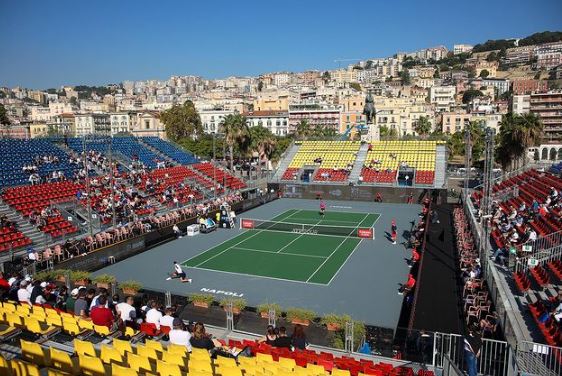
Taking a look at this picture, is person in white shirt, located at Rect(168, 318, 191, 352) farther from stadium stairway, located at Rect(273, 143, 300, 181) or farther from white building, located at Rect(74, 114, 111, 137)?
white building, located at Rect(74, 114, 111, 137)

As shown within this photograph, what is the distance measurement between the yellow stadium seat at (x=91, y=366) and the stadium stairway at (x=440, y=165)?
1775 inches

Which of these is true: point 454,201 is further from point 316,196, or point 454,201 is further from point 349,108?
point 349,108

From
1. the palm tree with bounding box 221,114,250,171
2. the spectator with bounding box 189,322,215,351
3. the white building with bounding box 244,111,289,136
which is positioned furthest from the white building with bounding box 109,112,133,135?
the spectator with bounding box 189,322,215,351

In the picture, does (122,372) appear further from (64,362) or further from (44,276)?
(44,276)

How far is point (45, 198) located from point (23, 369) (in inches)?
1131

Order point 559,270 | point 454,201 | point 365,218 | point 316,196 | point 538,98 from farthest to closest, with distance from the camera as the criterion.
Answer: point 538,98, point 316,196, point 454,201, point 365,218, point 559,270

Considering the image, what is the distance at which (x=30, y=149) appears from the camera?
43.2 m

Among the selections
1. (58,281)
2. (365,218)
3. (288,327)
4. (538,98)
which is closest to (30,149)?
(58,281)

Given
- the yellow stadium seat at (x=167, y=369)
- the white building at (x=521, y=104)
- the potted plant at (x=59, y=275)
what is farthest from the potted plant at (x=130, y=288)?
the white building at (x=521, y=104)

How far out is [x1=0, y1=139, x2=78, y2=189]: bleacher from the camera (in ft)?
120

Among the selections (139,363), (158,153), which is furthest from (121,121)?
(139,363)

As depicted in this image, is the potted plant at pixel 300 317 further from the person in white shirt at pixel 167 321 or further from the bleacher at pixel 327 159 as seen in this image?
Result: the bleacher at pixel 327 159

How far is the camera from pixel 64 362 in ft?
30.0

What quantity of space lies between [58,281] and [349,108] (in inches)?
4989
